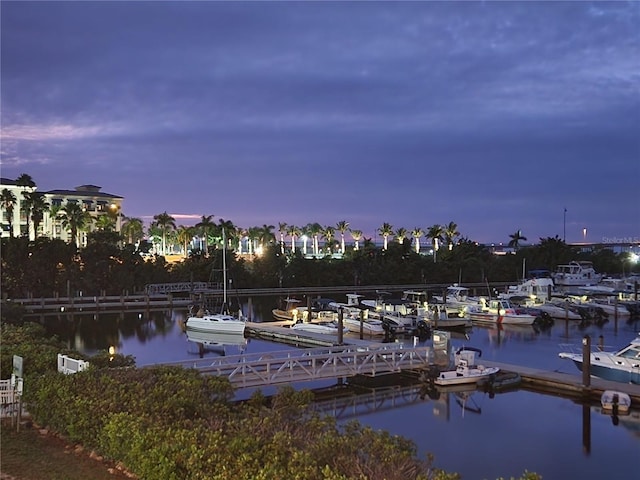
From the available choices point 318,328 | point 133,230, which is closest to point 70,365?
point 318,328

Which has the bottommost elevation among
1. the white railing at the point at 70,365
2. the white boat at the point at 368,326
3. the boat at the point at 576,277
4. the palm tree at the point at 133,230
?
the white boat at the point at 368,326

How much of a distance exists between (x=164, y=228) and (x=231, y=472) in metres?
127

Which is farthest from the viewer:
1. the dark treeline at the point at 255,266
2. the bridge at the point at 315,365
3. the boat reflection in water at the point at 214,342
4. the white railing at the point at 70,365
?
the dark treeline at the point at 255,266

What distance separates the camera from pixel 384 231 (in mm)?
142625

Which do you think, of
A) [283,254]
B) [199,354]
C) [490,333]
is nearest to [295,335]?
[199,354]

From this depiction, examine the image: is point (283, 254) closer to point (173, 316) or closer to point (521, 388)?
point (173, 316)

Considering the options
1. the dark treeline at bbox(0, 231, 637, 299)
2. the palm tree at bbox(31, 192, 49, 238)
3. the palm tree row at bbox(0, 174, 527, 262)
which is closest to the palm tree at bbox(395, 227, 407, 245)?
the palm tree row at bbox(0, 174, 527, 262)

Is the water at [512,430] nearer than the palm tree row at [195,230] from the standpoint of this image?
Yes

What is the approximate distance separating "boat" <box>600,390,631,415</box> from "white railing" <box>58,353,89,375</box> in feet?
62.2

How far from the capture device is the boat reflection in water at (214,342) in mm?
41188

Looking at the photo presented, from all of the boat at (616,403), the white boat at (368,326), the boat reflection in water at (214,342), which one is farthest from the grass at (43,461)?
the white boat at (368,326)

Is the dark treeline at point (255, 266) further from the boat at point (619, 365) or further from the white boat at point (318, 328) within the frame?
the boat at point (619, 365)

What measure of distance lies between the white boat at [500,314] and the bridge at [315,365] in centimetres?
2353

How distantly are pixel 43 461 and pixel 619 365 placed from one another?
24349 millimetres
